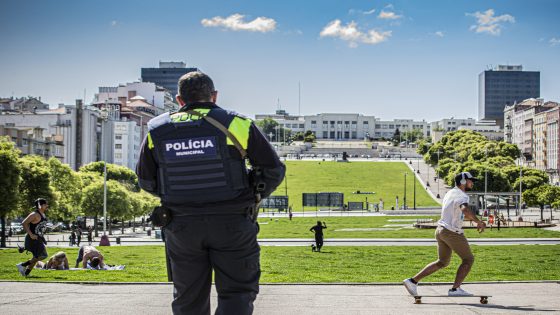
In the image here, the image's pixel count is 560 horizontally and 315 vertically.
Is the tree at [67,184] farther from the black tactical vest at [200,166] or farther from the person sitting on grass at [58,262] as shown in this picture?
the black tactical vest at [200,166]

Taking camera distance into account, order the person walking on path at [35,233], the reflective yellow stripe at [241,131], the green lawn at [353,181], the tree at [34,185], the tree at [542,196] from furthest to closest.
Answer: the green lawn at [353,181] → the tree at [542,196] → the tree at [34,185] → the person walking on path at [35,233] → the reflective yellow stripe at [241,131]

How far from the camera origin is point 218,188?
621cm

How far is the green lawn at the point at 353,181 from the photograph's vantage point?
4748 inches

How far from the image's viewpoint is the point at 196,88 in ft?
21.7

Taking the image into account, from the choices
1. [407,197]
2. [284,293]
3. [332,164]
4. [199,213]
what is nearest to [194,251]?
[199,213]

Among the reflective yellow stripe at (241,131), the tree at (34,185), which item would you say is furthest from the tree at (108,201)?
the reflective yellow stripe at (241,131)

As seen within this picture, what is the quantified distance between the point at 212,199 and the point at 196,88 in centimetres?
96

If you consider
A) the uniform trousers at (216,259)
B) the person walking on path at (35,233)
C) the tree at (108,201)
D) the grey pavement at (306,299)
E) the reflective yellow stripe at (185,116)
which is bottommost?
the tree at (108,201)

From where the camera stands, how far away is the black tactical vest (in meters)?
6.22

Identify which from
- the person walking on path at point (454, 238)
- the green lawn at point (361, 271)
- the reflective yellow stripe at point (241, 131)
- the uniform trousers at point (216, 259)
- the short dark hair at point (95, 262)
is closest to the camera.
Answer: the uniform trousers at point (216, 259)

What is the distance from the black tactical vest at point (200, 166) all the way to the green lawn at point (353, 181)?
10415 centimetres

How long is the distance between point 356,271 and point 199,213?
1392 cm

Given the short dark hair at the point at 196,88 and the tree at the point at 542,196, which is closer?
the short dark hair at the point at 196,88

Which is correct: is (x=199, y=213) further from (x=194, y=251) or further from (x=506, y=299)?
(x=506, y=299)
